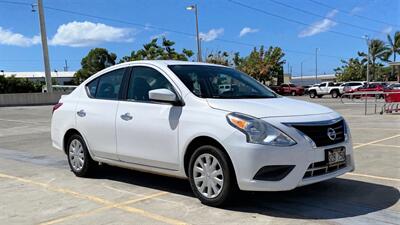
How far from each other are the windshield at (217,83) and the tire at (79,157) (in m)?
1.99

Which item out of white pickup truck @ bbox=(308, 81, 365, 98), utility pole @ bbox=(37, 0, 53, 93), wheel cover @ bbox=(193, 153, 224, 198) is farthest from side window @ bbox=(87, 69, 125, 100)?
white pickup truck @ bbox=(308, 81, 365, 98)

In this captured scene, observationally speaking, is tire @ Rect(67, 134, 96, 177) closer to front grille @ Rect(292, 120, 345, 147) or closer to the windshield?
the windshield

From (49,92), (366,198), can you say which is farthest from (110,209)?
(49,92)

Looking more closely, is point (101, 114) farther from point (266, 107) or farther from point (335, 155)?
point (335, 155)

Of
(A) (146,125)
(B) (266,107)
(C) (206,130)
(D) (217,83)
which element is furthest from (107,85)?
(B) (266,107)

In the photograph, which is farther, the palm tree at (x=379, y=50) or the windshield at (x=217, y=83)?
the palm tree at (x=379, y=50)

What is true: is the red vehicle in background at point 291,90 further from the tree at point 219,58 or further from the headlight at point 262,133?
the headlight at point 262,133

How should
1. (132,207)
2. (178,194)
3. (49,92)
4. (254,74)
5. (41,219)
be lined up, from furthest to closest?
(254,74) < (49,92) < (178,194) < (132,207) < (41,219)

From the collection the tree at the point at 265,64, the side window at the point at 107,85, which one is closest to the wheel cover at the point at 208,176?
the side window at the point at 107,85

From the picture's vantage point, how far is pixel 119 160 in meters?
6.45

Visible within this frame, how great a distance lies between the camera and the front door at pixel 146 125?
5656mm

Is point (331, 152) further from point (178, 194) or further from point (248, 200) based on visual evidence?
point (178, 194)

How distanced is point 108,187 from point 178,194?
1.11m

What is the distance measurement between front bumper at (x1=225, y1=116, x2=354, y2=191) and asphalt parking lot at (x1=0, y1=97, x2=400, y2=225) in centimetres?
34
